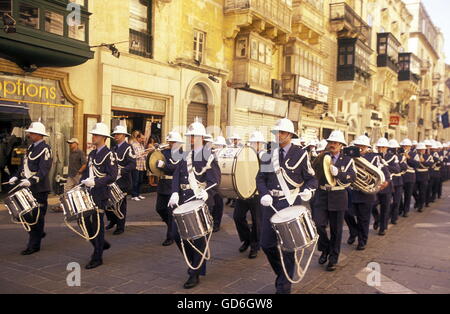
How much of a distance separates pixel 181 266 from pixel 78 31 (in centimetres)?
887

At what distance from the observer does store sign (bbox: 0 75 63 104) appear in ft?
36.4

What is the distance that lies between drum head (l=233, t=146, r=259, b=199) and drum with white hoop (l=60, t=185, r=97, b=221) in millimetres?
2366

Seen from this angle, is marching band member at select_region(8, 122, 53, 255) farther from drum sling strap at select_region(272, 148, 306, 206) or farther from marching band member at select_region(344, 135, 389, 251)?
marching band member at select_region(344, 135, 389, 251)

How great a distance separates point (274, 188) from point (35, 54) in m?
8.46

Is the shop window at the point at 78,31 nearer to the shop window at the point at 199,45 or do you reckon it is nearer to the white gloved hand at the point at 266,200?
the shop window at the point at 199,45

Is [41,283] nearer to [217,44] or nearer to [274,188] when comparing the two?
[274,188]

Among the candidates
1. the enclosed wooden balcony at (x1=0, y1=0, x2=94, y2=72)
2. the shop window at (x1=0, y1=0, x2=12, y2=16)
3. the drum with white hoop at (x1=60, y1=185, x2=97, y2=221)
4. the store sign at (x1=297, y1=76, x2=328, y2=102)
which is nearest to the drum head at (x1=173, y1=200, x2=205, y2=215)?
the drum with white hoop at (x1=60, y1=185, x2=97, y2=221)

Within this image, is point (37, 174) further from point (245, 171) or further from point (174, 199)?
point (245, 171)

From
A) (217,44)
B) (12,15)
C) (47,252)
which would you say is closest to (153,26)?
(217,44)

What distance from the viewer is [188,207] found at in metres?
5.12

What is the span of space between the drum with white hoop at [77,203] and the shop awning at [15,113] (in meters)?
6.05

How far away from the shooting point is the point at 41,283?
5.19 m

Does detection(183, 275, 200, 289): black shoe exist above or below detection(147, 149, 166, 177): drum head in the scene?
below

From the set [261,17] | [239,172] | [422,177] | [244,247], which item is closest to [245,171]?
[239,172]
